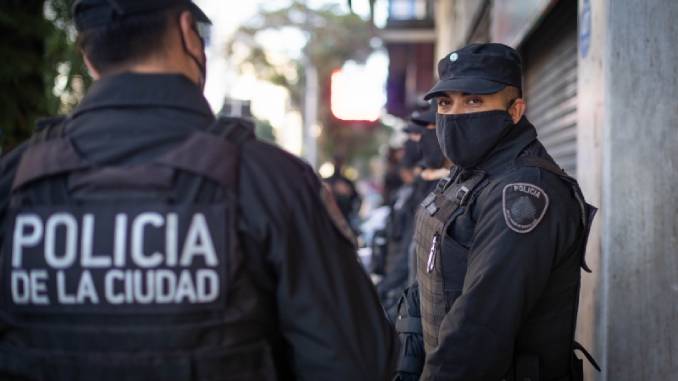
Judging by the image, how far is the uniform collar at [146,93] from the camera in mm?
1688

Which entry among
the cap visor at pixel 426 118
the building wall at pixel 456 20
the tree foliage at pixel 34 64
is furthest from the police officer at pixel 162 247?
the building wall at pixel 456 20

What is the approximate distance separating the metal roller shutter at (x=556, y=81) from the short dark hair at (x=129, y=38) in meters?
3.09

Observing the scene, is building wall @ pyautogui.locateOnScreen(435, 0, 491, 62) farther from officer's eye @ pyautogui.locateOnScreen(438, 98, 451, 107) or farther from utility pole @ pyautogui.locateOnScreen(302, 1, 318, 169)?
utility pole @ pyautogui.locateOnScreen(302, 1, 318, 169)

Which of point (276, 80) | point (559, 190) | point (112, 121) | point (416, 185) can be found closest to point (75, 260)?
point (112, 121)

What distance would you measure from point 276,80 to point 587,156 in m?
30.5

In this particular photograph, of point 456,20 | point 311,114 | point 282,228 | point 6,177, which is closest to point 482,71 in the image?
point 282,228

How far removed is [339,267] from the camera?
1.70 metres

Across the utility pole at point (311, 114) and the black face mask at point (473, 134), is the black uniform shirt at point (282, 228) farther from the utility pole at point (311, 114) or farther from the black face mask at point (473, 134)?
the utility pole at point (311, 114)

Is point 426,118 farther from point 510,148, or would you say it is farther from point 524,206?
point 524,206

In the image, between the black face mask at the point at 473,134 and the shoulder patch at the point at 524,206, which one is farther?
the black face mask at the point at 473,134

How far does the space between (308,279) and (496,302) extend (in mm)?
871

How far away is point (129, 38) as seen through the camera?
1706 mm

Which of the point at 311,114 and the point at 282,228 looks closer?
the point at 282,228

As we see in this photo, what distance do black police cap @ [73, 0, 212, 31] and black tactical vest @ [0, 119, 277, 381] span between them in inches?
11.5
